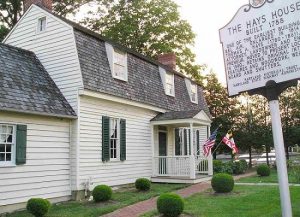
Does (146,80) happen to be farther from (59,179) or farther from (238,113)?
(238,113)

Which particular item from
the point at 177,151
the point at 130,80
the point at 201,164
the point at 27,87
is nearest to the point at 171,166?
the point at 201,164

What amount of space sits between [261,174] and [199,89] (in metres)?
8.91

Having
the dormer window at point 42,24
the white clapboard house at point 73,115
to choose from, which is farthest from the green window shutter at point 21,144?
the dormer window at point 42,24

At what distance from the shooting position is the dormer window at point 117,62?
1644 cm

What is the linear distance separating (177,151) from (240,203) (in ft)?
33.2

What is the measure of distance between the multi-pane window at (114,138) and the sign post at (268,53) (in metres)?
10.8

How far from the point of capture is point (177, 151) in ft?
70.9

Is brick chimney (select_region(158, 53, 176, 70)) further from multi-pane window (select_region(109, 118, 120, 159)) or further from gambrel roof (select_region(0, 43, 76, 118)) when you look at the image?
gambrel roof (select_region(0, 43, 76, 118))

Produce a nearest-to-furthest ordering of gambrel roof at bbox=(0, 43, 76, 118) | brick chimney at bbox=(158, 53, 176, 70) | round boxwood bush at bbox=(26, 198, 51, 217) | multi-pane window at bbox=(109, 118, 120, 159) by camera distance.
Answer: round boxwood bush at bbox=(26, 198, 51, 217), gambrel roof at bbox=(0, 43, 76, 118), multi-pane window at bbox=(109, 118, 120, 159), brick chimney at bbox=(158, 53, 176, 70)

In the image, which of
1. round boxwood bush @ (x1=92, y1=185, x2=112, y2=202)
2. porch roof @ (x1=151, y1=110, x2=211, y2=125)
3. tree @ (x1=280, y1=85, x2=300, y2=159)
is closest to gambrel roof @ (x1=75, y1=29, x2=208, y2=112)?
porch roof @ (x1=151, y1=110, x2=211, y2=125)

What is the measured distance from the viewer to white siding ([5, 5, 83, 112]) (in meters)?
14.4

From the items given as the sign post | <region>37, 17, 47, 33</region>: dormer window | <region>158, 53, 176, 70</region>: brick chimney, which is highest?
<region>158, 53, 176, 70</region>: brick chimney

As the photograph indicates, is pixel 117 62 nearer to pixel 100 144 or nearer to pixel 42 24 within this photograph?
pixel 42 24

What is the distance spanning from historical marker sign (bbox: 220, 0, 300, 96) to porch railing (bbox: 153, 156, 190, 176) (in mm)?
12591
